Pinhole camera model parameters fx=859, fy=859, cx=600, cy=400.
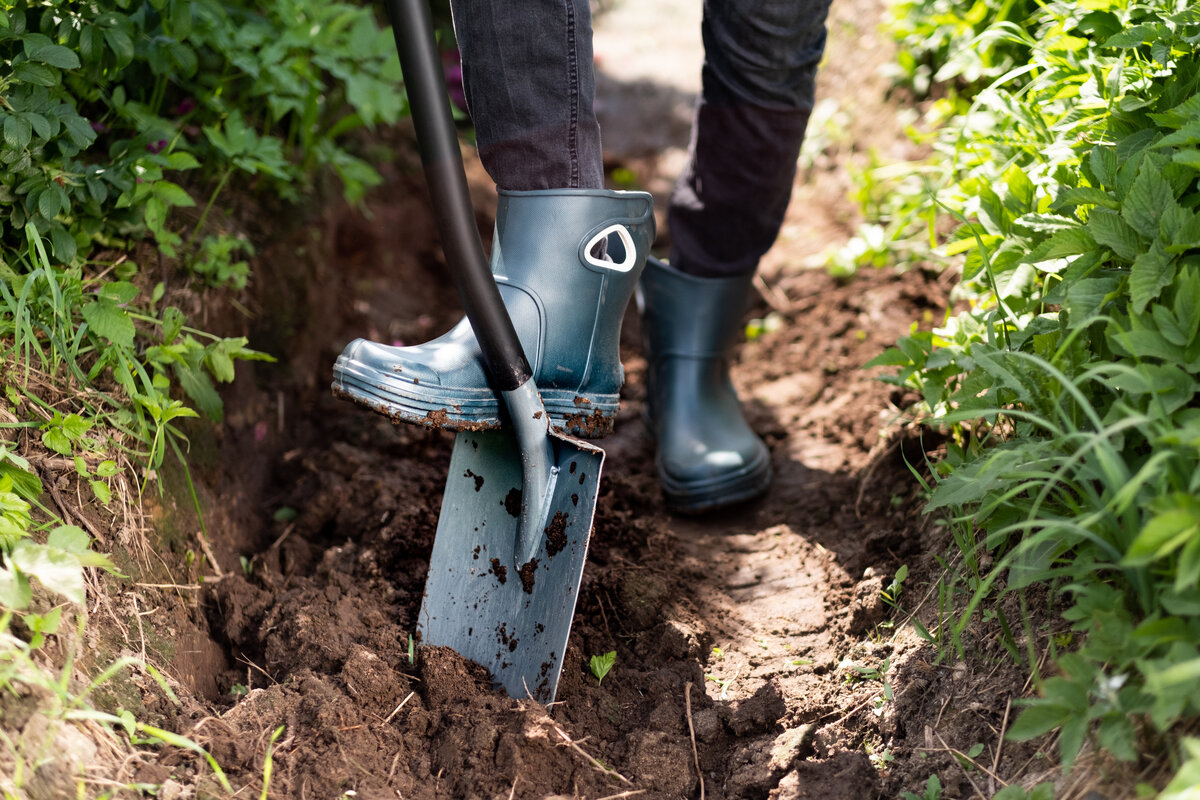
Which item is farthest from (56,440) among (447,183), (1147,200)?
(1147,200)

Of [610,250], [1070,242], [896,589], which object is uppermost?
[1070,242]

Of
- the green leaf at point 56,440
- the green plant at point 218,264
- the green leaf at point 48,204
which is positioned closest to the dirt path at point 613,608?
the green plant at point 218,264

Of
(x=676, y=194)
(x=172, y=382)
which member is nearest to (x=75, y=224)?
(x=172, y=382)

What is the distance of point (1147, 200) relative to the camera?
3.77ft

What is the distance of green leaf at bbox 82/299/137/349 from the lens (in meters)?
Answer: 1.39

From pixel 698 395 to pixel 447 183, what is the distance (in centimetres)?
99

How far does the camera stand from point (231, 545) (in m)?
1.65

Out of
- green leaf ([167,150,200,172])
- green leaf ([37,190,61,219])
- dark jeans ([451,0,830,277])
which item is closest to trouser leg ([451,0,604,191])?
dark jeans ([451,0,830,277])

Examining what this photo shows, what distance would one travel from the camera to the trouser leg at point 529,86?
4.29 feet

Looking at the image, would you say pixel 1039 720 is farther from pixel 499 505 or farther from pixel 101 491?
pixel 101 491

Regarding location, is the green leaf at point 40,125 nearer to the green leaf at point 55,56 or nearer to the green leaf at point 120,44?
the green leaf at point 55,56

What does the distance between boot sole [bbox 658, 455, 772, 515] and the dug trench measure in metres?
0.04

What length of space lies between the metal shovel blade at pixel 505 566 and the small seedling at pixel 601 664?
0.09 m

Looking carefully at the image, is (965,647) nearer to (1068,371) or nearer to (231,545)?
(1068,371)
